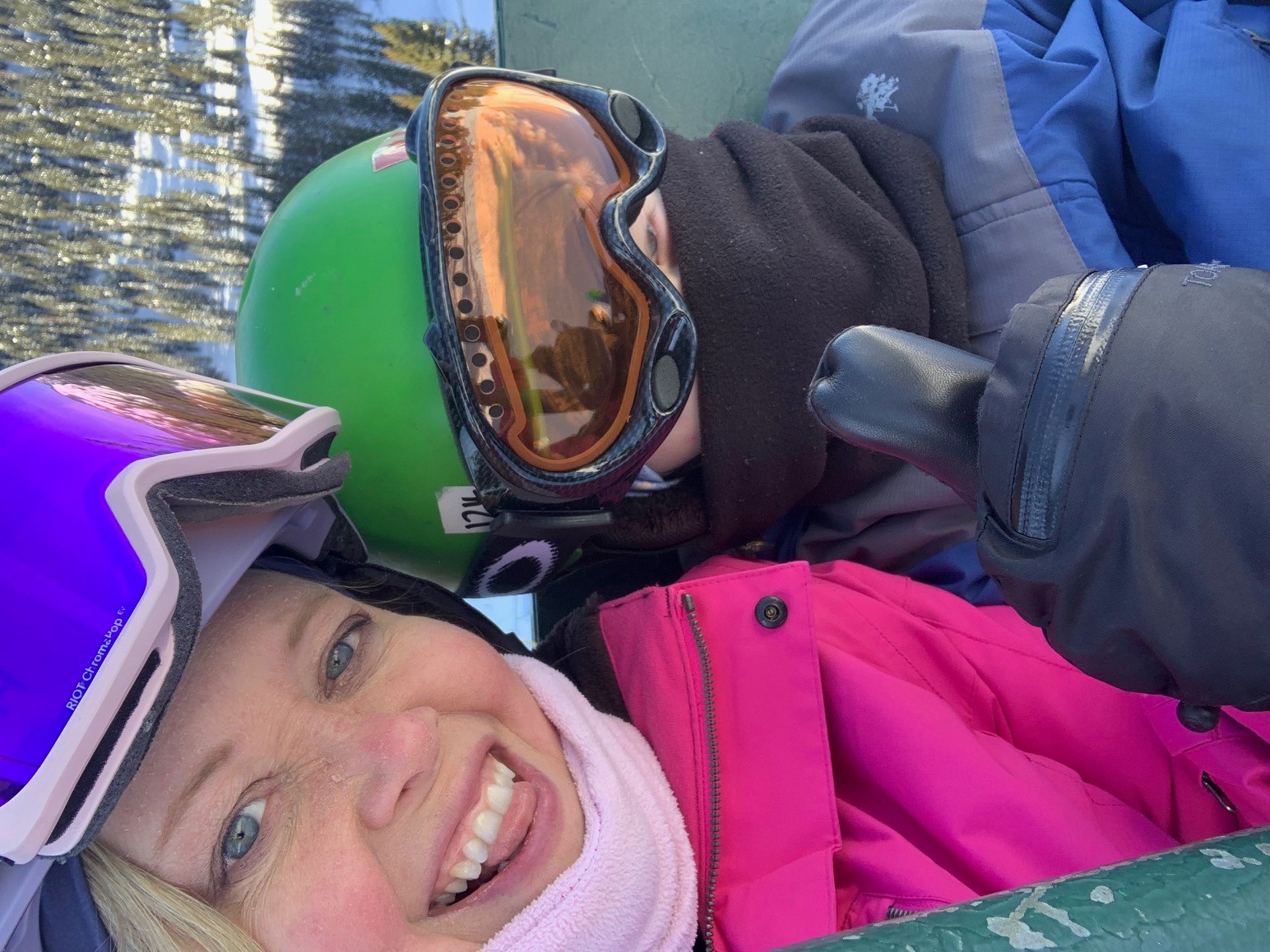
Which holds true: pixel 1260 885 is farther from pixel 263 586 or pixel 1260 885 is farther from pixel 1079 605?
pixel 263 586

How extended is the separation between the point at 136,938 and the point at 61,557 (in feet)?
1.13

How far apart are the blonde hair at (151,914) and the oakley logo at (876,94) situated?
1.44 meters

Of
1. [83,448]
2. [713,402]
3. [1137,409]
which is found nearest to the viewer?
[1137,409]

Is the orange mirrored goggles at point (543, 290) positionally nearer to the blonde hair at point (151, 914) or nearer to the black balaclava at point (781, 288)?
the black balaclava at point (781, 288)

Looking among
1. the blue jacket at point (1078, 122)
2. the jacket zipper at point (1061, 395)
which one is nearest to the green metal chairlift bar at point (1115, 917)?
the jacket zipper at point (1061, 395)

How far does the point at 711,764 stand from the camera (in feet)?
3.50

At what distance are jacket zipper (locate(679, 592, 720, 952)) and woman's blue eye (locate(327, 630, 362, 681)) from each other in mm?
416

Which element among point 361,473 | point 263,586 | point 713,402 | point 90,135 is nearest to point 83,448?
point 263,586

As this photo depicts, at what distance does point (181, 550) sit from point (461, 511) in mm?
475

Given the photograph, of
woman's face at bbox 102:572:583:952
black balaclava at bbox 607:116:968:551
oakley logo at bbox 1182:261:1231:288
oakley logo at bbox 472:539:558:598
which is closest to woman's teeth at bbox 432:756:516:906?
woman's face at bbox 102:572:583:952

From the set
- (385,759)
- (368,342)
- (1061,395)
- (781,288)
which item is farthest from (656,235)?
(385,759)

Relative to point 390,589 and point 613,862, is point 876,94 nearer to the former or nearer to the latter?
point 390,589

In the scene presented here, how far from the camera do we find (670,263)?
1.23 meters

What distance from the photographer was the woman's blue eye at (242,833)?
816mm
